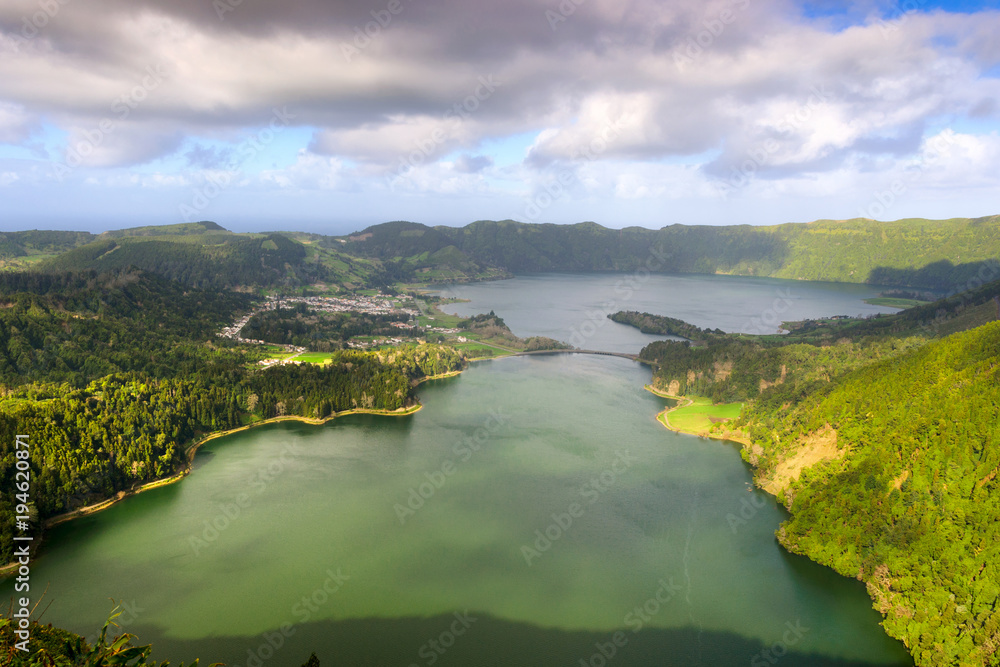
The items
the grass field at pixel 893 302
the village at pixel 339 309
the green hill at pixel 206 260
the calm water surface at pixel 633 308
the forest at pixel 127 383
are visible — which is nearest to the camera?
the forest at pixel 127 383

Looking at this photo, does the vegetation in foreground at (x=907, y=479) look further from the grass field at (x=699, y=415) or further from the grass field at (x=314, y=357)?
the grass field at (x=314, y=357)

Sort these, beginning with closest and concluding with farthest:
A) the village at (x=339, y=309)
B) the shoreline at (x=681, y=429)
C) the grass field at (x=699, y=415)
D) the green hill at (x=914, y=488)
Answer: the green hill at (x=914, y=488)
the shoreline at (x=681, y=429)
the grass field at (x=699, y=415)
the village at (x=339, y=309)

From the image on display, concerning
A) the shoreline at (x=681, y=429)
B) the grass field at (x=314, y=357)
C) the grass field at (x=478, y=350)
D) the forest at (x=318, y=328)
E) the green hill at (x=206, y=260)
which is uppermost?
the green hill at (x=206, y=260)

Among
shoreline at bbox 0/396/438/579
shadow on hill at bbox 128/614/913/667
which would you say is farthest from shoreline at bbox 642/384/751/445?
shoreline at bbox 0/396/438/579

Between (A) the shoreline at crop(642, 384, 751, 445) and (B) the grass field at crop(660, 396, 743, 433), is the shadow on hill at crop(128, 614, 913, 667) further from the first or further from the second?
(B) the grass field at crop(660, 396, 743, 433)

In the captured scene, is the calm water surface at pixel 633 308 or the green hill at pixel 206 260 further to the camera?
the green hill at pixel 206 260

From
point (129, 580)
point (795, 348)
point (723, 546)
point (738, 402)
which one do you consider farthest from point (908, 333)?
point (129, 580)

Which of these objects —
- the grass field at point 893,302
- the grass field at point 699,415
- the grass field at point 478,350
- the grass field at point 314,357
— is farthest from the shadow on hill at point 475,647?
the grass field at point 893,302

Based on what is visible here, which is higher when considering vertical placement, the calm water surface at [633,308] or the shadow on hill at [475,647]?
the calm water surface at [633,308]
